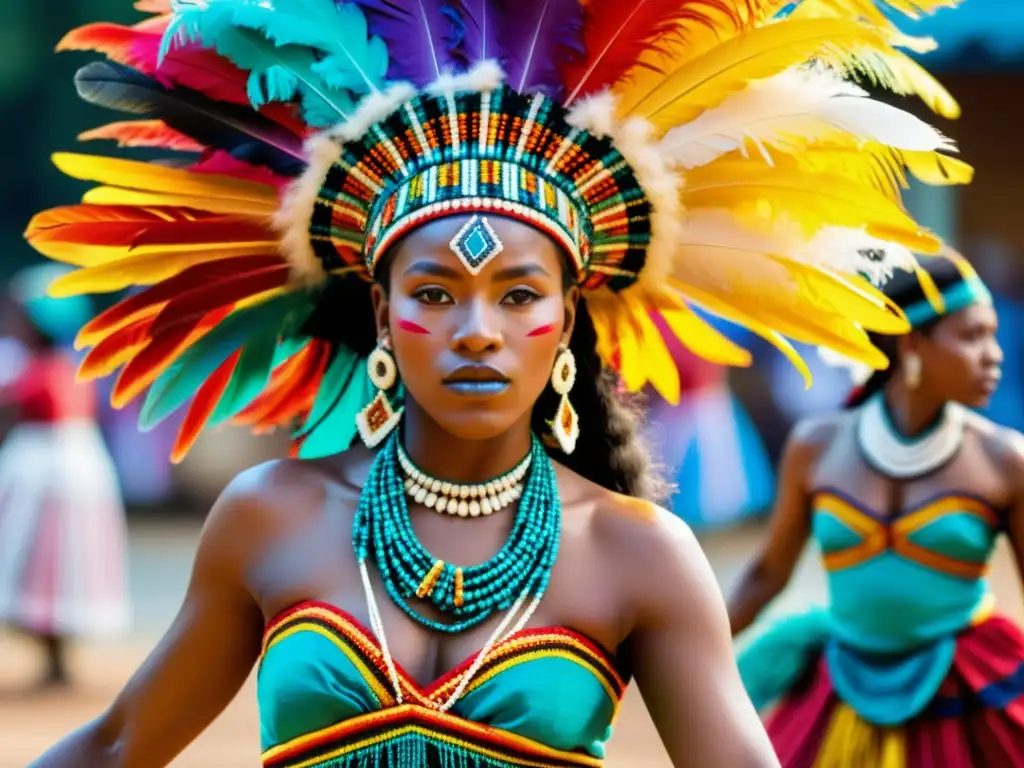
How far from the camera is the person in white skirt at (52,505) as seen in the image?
8.97m

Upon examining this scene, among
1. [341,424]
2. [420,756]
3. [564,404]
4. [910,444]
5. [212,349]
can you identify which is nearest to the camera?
[420,756]

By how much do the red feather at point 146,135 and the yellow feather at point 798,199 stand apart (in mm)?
914

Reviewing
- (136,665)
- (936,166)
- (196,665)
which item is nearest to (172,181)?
(196,665)

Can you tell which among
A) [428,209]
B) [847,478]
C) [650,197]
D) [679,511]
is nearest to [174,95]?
[428,209]

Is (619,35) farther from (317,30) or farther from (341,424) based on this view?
(341,424)

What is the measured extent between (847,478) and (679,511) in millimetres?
6474

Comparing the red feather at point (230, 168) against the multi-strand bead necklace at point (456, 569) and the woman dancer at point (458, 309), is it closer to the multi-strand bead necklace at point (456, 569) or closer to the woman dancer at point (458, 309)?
the woman dancer at point (458, 309)

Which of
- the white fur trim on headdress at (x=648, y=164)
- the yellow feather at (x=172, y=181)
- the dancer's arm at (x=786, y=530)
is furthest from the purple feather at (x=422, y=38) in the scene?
the dancer's arm at (x=786, y=530)

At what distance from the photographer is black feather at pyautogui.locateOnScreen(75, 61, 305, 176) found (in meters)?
3.10

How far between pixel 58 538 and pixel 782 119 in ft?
22.4

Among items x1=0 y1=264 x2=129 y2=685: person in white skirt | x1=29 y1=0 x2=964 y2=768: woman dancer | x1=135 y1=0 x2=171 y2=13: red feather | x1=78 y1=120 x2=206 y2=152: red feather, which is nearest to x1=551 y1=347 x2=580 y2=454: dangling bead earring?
x1=29 y1=0 x2=964 y2=768: woman dancer

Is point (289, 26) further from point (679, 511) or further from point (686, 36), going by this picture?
point (679, 511)

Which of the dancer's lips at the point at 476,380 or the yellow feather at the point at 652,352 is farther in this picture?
the yellow feather at the point at 652,352

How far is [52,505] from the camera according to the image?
912 cm
